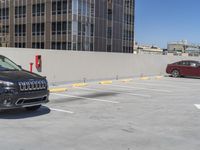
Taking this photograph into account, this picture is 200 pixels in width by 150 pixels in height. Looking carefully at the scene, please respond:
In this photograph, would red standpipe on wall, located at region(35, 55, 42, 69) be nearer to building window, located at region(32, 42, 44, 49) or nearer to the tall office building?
the tall office building

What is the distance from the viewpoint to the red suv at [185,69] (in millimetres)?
27208

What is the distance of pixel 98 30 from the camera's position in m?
59.6

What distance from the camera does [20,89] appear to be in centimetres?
870

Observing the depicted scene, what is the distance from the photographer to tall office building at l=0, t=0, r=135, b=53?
5556cm

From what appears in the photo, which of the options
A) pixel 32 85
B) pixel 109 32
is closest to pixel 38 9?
pixel 109 32

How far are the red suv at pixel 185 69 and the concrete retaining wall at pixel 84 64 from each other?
1481mm

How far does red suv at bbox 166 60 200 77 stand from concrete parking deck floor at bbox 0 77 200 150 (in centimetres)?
1492

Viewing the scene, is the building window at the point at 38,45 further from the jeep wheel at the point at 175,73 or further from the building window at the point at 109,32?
the jeep wheel at the point at 175,73

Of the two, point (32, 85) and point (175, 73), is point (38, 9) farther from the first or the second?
point (32, 85)

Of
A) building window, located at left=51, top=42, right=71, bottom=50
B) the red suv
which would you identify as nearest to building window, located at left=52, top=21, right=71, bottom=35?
building window, located at left=51, top=42, right=71, bottom=50

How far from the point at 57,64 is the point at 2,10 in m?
50.1

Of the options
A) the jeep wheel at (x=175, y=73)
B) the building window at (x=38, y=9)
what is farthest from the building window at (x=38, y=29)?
the jeep wheel at (x=175, y=73)

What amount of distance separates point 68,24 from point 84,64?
115 feet

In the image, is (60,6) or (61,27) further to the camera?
(60,6)
